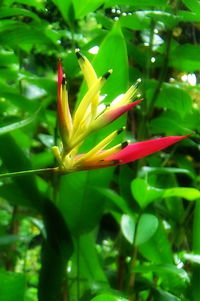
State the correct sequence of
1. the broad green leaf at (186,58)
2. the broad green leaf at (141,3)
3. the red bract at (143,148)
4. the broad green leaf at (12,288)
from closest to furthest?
the red bract at (143,148) < the broad green leaf at (12,288) < the broad green leaf at (141,3) < the broad green leaf at (186,58)

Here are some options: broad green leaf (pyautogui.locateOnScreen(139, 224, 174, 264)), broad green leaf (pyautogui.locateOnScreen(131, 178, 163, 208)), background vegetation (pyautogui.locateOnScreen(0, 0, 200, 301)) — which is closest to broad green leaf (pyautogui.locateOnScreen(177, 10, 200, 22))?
background vegetation (pyautogui.locateOnScreen(0, 0, 200, 301))

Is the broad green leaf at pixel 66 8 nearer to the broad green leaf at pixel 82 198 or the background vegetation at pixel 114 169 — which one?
the background vegetation at pixel 114 169

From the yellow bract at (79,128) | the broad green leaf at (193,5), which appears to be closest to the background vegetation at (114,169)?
the broad green leaf at (193,5)

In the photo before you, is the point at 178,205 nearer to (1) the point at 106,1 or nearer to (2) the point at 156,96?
(2) the point at 156,96

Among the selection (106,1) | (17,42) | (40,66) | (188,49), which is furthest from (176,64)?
(40,66)

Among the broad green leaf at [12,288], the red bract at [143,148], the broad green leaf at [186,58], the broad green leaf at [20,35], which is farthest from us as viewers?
the broad green leaf at [20,35]

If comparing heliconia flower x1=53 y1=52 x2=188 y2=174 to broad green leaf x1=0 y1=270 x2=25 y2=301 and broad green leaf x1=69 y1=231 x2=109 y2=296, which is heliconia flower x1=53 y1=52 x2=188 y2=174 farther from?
broad green leaf x1=69 y1=231 x2=109 y2=296

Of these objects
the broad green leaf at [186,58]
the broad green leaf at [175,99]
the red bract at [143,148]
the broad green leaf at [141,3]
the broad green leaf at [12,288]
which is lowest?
the broad green leaf at [12,288]
